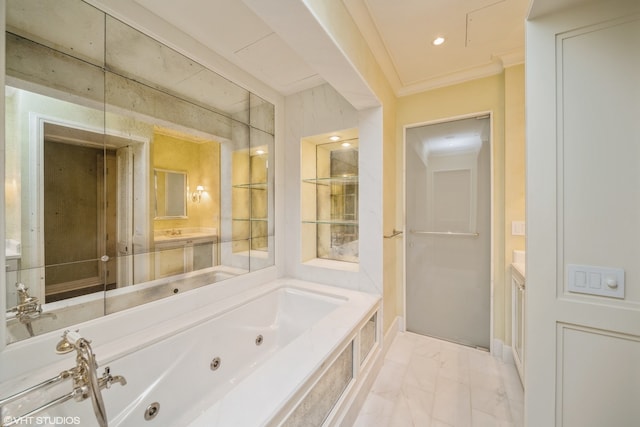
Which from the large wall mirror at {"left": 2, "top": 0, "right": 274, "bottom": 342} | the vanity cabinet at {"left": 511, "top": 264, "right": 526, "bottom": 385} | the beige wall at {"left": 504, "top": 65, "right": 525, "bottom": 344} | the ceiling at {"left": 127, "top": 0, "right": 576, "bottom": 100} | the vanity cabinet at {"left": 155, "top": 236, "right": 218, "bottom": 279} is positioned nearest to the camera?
the large wall mirror at {"left": 2, "top": 0, "right": 274, "bottom": 342}

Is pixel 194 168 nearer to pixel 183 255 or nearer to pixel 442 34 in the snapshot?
pixel 183 255

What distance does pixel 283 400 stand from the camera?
0.89m

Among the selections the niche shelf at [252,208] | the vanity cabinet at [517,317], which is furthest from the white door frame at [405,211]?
the niche shelf at [252,208]

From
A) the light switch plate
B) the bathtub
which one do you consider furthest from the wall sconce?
the light switch plate

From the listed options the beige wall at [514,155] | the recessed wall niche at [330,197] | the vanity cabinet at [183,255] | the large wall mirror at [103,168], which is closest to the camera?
the large wall mirror at [103,168]

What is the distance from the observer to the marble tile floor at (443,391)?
4.88 feet

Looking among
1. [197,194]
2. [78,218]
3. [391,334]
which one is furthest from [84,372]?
[391,334]

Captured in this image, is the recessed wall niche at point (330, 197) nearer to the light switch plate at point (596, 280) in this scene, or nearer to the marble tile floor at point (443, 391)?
the marble tile floor at point (443, 391)

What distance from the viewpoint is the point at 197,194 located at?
1.75 meters

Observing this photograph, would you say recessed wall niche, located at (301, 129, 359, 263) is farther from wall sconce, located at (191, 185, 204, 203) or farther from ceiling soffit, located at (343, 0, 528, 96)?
wall sconce, located at (191, 185, 204, 203)

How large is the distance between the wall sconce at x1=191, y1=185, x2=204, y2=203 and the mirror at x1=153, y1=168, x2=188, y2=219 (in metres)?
0.06

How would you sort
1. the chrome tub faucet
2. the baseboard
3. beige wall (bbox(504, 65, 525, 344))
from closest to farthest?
the chrome tub faucet < beige wall (bbox(504, 65, 525, 344)) < the baseboard

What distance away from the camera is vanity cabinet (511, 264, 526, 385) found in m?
1.68

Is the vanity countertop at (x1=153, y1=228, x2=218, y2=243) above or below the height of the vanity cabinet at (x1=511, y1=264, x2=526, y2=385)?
above
